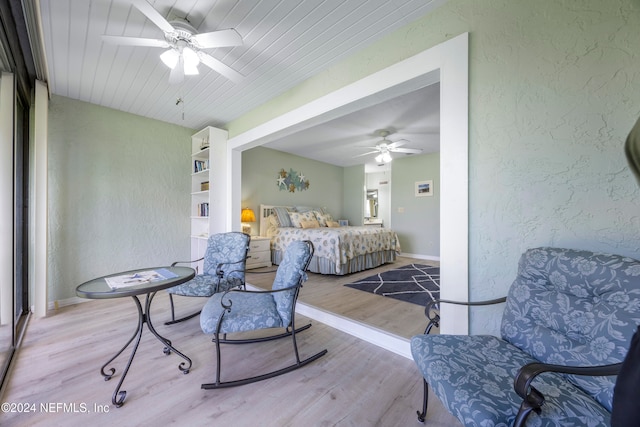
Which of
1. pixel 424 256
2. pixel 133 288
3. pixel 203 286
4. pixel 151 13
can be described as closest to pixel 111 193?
pixel 203 286

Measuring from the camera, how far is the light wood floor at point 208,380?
1412mm

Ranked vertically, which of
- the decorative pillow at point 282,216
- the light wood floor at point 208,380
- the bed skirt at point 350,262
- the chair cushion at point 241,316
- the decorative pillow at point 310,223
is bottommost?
the light wood floor at point 208,380

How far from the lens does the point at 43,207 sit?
8.73 ft

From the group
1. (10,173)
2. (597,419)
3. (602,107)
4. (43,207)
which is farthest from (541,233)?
→ (43,207)

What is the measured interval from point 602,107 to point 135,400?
3002 millimetres

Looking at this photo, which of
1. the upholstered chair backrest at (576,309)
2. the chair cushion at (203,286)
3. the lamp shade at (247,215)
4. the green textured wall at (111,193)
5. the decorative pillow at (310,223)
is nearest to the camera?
the upholstered chair backrest at (576,309)

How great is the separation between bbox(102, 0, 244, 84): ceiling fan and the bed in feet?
9.34

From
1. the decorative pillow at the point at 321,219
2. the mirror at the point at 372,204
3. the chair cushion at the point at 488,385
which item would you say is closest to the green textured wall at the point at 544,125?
the chair cushion at the point at 488,385

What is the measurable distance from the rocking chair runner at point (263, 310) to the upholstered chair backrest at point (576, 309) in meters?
1.28

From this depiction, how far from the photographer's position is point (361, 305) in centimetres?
293

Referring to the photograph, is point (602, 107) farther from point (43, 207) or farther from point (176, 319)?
point (43, 207)

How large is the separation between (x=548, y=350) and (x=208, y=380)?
1927 millimetres

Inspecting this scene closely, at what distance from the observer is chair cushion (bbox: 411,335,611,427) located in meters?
0.86

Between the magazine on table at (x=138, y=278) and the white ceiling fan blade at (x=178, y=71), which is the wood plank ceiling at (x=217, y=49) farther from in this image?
the magazine on table at (x=138, y=278)
